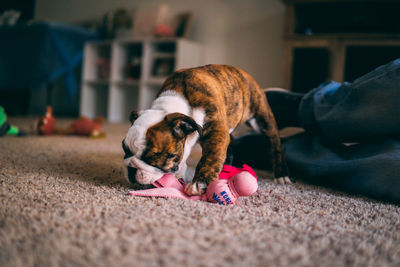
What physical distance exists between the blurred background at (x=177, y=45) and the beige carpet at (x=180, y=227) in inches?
61.1

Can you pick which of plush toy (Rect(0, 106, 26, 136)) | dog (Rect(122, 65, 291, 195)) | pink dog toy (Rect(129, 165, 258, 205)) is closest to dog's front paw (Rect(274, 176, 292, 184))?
dog (Rect(122, 65, 291, 195))

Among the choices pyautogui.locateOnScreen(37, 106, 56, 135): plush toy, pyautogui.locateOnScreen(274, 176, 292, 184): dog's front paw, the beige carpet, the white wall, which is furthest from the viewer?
the white wall

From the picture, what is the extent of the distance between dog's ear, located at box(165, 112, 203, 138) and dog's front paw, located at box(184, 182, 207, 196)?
13 centimetres

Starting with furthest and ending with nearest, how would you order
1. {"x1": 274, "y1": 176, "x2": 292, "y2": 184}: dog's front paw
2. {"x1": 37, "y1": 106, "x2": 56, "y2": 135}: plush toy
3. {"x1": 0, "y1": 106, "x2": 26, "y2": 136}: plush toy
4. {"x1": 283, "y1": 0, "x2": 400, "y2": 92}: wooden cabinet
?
{"x1": 283, "y1": 0, "x2": 400, "y2": 92}: wooden cabinet, {"x1": 37, "y1": 106, "x2": 56, "y2": 135}: plush toy, {"x1": 0, "y1": 106, "x2": 26, "y2": 136}: plush toy, {"x1": 274, "y1": 176, "x2": 292, "y2": 184}: dog's front paw

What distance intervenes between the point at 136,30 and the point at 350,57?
2001mm

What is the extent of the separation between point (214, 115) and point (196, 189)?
22 cm

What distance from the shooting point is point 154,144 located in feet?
2.67

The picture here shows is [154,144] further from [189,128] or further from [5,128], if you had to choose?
[5,128]

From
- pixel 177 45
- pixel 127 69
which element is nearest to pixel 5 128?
pixel 177 45

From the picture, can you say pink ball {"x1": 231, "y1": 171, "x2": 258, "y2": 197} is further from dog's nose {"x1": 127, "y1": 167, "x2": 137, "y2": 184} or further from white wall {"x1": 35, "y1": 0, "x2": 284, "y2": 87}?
white wall {"x1": 35, "y1": 0, "x2": 284, "y2": 87}

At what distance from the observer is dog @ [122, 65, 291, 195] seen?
820mm

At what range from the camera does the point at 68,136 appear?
6.66ft

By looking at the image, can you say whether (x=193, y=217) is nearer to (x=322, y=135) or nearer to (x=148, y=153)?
(x=148, y=153)

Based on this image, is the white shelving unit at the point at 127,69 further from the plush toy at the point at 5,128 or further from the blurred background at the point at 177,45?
the plush toy at the point at 5,128
